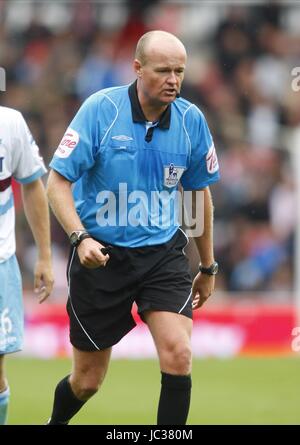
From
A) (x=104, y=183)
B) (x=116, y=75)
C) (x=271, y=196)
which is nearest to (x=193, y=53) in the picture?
(x=116, y=75)

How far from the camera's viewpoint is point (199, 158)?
7.55 m

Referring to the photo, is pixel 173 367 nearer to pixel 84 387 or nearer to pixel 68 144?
pixel 84 387

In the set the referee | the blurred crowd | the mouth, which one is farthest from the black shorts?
the blurred crowd

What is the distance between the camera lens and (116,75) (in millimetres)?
16906

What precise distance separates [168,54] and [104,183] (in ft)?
2.71

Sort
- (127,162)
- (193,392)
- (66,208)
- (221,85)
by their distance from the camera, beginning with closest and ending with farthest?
(66,208)
(127,162)
(193,392)
(221,85)

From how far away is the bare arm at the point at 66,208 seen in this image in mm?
6871

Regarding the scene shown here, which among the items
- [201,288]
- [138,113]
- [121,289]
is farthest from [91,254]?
[201,288]

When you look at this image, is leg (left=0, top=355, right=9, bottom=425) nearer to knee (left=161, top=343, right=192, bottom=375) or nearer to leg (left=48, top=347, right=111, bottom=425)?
leg (left=48, top=347, right=111, bottom=425)

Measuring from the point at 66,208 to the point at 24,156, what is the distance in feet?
1.59

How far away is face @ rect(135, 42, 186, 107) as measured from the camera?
712 cm

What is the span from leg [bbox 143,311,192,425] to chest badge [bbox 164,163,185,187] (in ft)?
2.65

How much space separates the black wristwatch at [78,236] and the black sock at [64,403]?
113 centimetres
